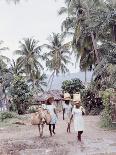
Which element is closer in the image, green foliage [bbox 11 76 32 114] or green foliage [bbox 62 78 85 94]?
green foliage [bbox 11 76 32 114]

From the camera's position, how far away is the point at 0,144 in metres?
11.5

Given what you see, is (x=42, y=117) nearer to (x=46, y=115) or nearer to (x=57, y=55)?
(x=46, y=115)

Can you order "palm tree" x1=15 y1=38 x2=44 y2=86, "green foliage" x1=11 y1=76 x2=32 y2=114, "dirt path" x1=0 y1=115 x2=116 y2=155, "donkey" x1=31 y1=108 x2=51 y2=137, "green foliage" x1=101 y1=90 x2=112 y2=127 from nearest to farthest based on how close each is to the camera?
"dirt path" x1=0 y1=115 x2=116 y2=155, "donkey" x1=31 y1=108 x2=51 y2=137, "green foliage" x1=101 y1=90 x2=112 y2=127, "green foliage" x1=11 y1=76 x2=32 y2=114, "palm tree" x1=15 y1=38 x2=44 y2=86

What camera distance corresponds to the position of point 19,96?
3036 centimetres

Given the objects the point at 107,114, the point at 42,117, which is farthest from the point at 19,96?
the point at 42,117

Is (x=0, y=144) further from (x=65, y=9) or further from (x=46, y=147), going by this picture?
(x=65, y=9)

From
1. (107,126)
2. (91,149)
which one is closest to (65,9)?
(107,126)

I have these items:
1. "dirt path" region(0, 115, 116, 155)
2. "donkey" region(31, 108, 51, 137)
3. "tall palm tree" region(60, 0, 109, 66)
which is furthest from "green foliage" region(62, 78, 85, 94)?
"dirt path" region(0, 115, 116, 155)

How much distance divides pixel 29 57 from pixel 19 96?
14.8 meters

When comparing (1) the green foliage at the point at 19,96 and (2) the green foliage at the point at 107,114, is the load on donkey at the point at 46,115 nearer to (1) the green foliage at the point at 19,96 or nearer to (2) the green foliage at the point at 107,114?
(2) the green foliage at the point at 107,114

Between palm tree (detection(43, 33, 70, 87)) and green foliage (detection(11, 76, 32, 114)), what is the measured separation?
515 inches

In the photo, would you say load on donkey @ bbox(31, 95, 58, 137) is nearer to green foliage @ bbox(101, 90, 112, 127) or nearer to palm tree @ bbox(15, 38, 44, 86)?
green foliage @ bbox(101, 90, 112, 127)

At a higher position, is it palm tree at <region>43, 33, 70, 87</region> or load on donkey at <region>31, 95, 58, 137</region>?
palm tree at <region>43, 33, 70, 87</region>

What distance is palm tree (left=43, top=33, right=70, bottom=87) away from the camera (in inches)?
1718
